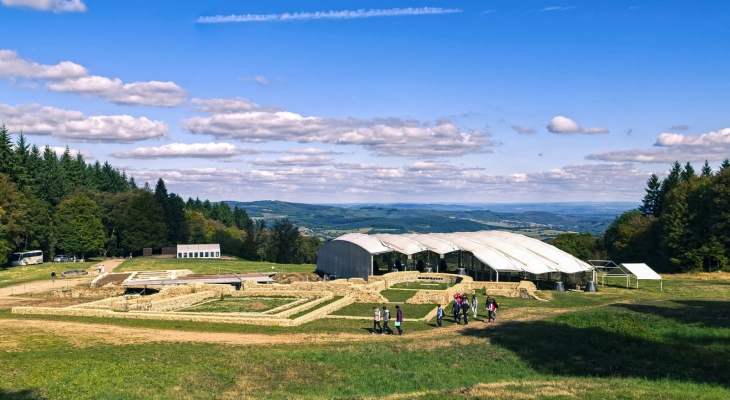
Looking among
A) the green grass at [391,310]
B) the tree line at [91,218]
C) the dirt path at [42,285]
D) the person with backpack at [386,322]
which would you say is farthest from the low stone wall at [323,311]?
the tree line at [91,218]

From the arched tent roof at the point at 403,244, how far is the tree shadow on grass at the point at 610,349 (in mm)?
28122

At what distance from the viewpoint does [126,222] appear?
8556 cm

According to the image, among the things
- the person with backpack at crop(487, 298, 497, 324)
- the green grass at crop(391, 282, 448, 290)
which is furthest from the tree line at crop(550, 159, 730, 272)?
the person with backpack at crop(487, 298, 497, 324)

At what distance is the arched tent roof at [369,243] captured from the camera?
180 feet

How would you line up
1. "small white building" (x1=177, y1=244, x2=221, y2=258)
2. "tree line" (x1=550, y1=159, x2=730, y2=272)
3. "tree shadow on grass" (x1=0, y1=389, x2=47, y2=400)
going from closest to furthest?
"tree shadow on grass" (x1=0, y1=389, x2=47, y2=400) < "tree line" (x1=550, y1=159, x2=730, y2=272) < "small white building" (x1=177, y1=244, x2=221, y2=258)

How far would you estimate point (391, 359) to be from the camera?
20.7m

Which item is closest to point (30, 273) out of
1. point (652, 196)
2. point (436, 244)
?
point (436, 244)

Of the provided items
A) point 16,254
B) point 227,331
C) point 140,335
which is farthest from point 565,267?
point 16,254

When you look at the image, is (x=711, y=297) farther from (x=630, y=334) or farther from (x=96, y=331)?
(x=96, y=331)

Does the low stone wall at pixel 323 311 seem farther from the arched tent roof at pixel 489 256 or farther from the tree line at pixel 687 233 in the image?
the tree line at pixel 687 233

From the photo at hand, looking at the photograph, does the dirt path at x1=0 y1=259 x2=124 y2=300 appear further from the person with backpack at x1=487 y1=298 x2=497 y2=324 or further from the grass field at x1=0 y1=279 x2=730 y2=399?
the person with backpack at x1=487 y1=298 x2=497 y2=324

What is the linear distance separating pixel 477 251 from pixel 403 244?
9650mm

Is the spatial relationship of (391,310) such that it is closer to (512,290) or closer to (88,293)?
(512,290)

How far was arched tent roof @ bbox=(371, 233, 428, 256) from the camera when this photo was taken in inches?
2221
